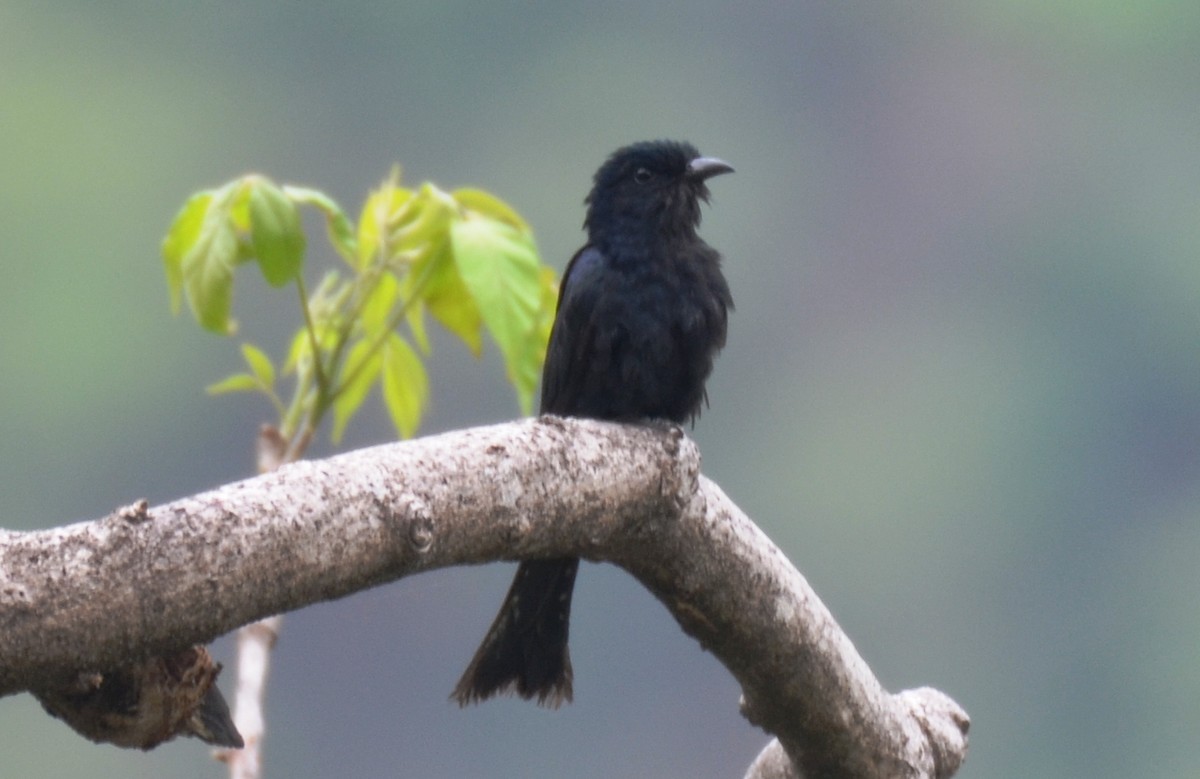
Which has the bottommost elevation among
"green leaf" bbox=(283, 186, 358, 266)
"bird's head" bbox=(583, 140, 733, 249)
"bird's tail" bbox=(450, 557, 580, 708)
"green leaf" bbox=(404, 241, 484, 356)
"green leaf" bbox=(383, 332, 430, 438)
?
"bird's tail" bbox=(450, 557, 580, 708)

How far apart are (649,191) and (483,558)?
3.86 ft

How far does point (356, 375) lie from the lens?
209 centimetres

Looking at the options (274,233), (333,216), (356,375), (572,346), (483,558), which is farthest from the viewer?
(572,346)

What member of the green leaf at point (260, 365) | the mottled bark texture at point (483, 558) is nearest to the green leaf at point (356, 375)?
the green leaf at point (260, 365)

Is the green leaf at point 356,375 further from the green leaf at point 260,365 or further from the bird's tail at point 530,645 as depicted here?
the bird's tail at point 530,645

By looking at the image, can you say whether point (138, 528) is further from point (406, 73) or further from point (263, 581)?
point (406, 73)

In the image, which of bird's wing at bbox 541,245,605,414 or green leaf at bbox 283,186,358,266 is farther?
bird's wing at bbox 541,245,605,414

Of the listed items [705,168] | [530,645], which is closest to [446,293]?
[530,645]

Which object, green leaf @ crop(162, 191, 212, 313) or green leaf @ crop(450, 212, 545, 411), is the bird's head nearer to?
green leaf @ crop(450, 212, 545, 411)

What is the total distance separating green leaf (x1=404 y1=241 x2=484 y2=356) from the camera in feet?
6.63

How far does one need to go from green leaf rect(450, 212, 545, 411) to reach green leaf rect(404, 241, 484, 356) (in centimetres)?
11

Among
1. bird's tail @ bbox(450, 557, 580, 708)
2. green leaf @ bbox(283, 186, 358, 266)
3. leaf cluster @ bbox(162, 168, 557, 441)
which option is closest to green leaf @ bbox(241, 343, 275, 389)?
leaf cluster @ bbox(162, 168, 557, 441)

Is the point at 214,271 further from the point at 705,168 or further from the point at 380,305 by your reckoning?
the point at 705,168

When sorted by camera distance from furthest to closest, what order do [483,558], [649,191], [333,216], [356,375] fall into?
[649,191] → [356,375] → [333,216] → [483,558]
